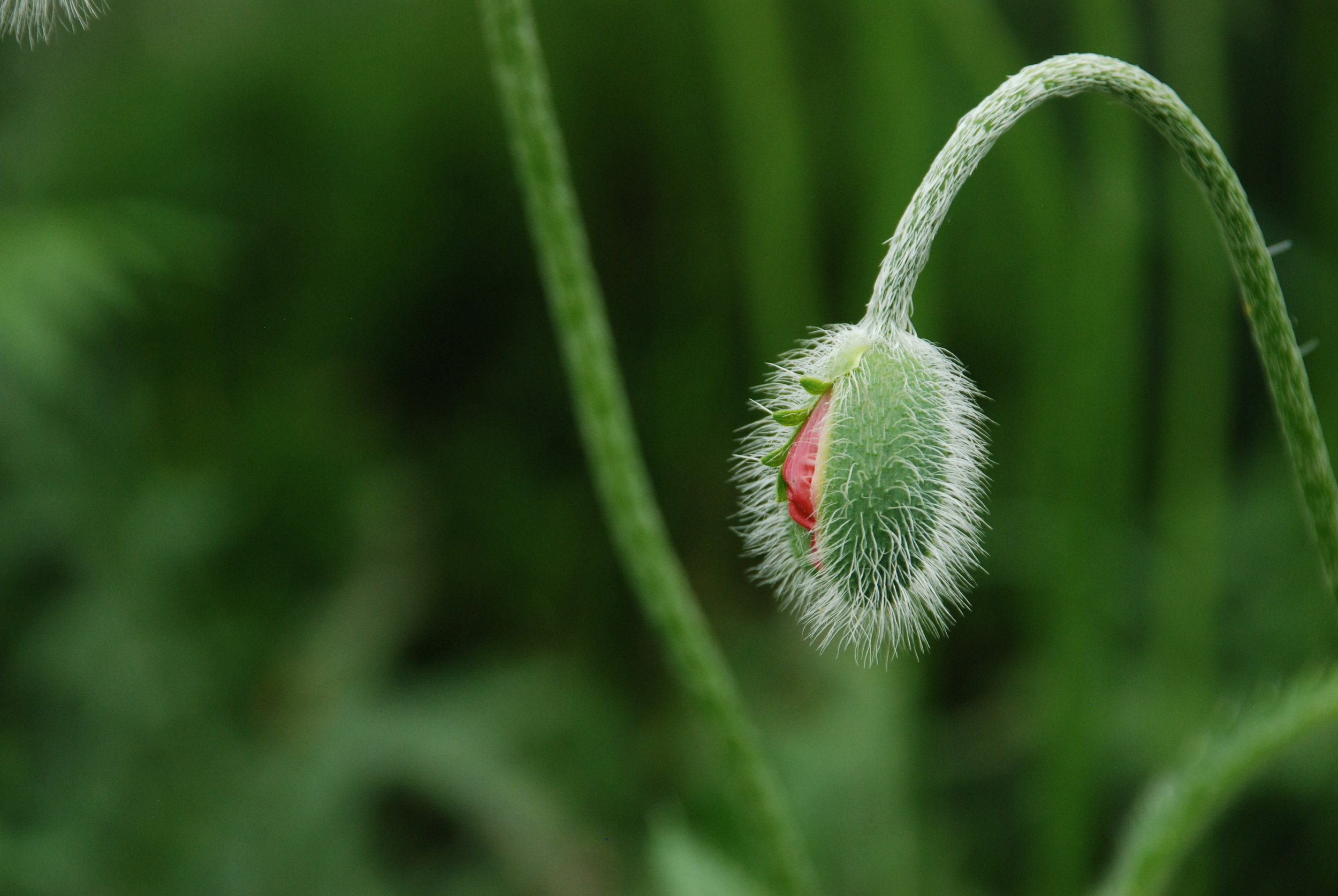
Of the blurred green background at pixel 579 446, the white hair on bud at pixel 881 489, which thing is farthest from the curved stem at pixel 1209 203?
the blurred green background at pixel 579 446

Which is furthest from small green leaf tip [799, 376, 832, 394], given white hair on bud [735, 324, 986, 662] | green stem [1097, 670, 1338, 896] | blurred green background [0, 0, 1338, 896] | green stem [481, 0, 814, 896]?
blurred green background [0, 0, 1338, 896]

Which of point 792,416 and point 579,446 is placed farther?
point 579,446

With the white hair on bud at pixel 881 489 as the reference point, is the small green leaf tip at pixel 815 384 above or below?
above

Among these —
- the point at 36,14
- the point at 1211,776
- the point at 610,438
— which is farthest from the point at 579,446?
the point at 36,14

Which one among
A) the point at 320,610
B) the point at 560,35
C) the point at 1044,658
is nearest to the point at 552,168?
the point at 1044,658

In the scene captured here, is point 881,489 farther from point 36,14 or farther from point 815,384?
point 36,14

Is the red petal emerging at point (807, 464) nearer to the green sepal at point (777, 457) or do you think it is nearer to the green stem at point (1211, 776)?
the green sepal at point (777, 457)

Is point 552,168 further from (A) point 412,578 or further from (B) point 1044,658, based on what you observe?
(A) point 412,578
